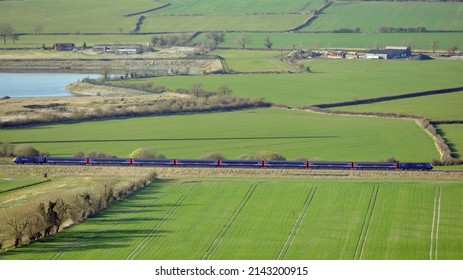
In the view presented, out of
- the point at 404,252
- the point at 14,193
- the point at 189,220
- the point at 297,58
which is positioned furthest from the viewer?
the point at 297,58

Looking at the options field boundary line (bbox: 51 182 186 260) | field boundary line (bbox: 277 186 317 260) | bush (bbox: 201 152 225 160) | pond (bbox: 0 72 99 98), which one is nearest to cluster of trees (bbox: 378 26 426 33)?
pond (bbox: 0 72 99 98)

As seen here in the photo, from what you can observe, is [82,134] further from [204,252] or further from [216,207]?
[204,252]

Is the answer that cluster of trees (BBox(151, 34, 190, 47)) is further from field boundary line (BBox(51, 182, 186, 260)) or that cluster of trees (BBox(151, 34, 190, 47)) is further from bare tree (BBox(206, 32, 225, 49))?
field boundary line (BBox(51, 182, 186, 260))

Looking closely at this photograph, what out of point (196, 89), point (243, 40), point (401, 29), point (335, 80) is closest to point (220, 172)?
point (196, 89)

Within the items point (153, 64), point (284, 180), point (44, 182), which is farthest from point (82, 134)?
point (153, 64)

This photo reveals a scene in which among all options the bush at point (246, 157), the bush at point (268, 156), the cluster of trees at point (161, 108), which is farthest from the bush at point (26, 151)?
the bush at point (268, 156)

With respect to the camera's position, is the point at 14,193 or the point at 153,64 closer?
the point at 14,193

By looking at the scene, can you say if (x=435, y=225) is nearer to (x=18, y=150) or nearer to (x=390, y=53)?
(x=18, y=150)
